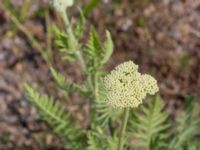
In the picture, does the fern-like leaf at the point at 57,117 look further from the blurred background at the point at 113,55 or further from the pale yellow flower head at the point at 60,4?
the blurred background at the point at 113,55

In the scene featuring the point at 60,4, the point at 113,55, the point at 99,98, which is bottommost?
the point at 99,98

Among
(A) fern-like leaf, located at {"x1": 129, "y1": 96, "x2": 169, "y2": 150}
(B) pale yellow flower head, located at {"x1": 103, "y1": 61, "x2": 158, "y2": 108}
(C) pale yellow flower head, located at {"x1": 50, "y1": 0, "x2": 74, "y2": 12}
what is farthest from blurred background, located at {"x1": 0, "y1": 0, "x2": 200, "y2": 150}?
(B) pale yellow flower head, located at {"x1": 103, "y1": 61, "x2": 158, "y2": 108}

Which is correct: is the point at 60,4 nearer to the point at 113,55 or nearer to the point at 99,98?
the point at 99,98

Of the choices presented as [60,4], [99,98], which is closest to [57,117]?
[99,98]

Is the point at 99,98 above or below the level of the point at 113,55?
below

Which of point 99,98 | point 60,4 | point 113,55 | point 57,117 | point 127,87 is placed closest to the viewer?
point 127,87

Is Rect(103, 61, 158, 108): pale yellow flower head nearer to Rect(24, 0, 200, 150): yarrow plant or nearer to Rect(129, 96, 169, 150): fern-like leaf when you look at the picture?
Rect(24, 0, 200, 150): yarrow plant
